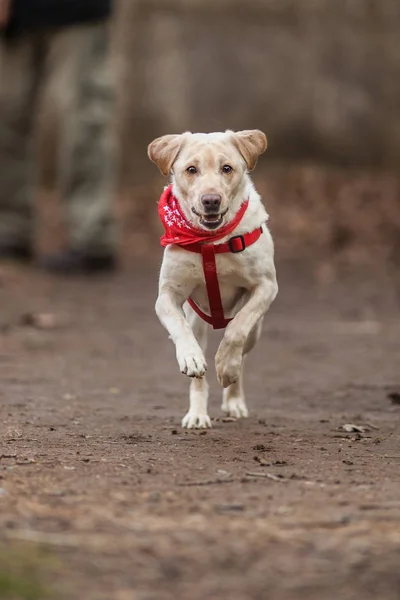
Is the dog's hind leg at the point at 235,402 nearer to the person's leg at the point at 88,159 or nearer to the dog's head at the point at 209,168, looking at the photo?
the dog's head at the point at 209,168

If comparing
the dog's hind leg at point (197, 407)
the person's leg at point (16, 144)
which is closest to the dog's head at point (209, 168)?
the dog's hind leg at point (197, 407)

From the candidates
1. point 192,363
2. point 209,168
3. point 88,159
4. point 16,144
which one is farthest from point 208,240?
point 88,159

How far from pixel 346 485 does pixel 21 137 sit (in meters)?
7.67

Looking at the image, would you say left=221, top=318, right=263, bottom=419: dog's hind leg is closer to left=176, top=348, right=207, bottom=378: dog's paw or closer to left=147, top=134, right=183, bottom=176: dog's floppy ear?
left=176, top=348, right=207, bottom=378: dog's paw

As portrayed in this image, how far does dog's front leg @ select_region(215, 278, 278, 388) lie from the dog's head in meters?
0.37

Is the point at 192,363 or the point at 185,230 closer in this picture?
the point at 192,363

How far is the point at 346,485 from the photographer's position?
13.3 feet

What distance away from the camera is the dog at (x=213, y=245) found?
508 cm

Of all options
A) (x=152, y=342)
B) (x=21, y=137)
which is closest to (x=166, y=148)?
(x=152, y=342)

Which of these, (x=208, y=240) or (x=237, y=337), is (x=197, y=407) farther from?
(x=208, y=240)

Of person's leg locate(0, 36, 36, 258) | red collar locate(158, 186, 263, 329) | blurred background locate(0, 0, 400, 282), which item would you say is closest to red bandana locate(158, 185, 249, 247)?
red collar locate(158, 186, 263, 329)

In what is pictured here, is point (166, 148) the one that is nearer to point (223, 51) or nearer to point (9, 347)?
point (9, 347)

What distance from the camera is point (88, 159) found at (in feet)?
37.4

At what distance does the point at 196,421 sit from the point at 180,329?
1.63 ft
